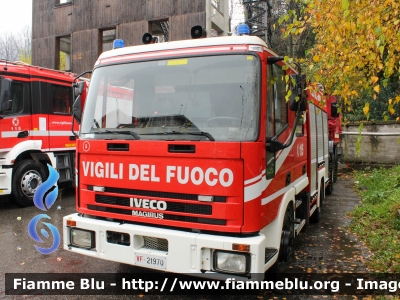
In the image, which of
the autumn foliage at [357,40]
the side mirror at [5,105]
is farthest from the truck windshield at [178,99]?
the side mirror at [5,105]

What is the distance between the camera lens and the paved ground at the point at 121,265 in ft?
14.9

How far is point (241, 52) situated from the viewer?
138 inches

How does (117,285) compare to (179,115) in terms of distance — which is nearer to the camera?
(179,115)

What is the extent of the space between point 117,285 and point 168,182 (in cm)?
147

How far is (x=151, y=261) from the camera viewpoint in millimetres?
3408

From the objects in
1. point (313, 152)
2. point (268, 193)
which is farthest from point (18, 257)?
point (313, 152)

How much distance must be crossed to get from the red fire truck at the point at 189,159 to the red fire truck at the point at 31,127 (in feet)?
13.9

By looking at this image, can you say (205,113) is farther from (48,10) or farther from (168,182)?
(48,10)

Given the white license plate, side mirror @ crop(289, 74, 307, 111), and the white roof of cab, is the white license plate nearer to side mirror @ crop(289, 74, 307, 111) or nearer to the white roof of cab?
side mirror @ crop(289, 74, 307, 111)

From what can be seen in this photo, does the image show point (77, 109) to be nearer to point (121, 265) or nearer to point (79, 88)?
point (79, 88)

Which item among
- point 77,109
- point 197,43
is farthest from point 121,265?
point 197,43

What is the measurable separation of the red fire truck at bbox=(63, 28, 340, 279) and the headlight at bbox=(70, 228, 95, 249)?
0.01 m

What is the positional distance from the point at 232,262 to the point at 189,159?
978mm

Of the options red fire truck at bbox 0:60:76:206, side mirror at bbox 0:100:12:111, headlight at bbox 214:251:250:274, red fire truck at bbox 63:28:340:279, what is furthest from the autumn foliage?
red fire truck at bbox 0:60:76:206
